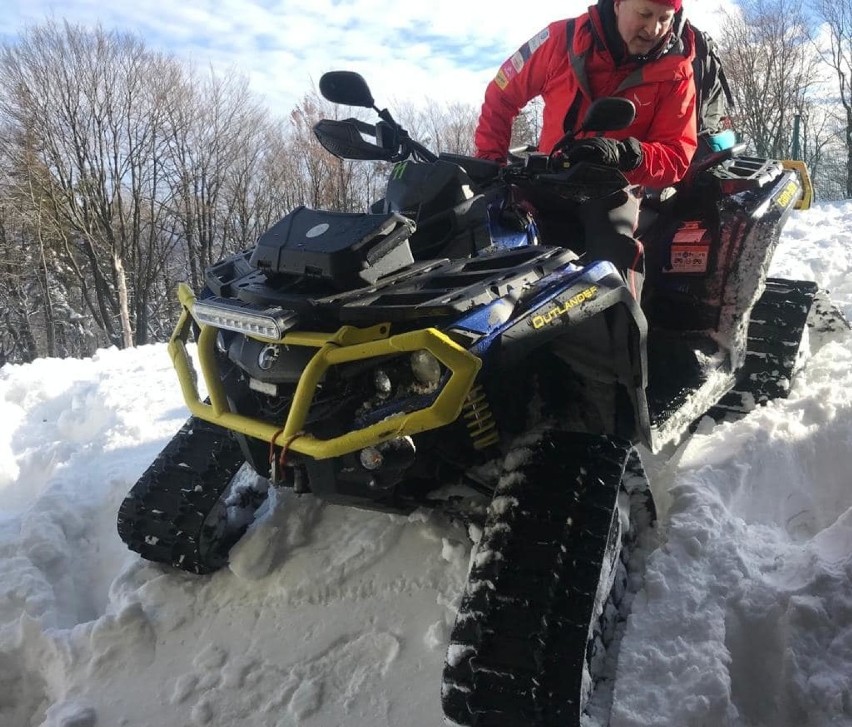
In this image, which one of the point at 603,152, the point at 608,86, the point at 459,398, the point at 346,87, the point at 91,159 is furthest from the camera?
the point at 91,159

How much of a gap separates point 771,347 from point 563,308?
8.00ft

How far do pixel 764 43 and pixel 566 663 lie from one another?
3065 centimetres

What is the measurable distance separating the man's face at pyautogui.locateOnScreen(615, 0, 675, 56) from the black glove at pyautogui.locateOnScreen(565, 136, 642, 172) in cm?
79

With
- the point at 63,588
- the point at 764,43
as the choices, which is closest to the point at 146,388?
the point at 63,588

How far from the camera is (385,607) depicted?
267 cm

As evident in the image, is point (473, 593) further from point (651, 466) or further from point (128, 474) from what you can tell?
point (128, 474)

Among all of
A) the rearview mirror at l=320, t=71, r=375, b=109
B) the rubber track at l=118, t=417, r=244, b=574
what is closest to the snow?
the rubber track at l=118, t=417, r=244, b=574

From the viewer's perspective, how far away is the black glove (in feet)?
7.30

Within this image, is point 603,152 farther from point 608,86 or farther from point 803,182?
point 803,182

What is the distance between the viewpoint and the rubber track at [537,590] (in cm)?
169

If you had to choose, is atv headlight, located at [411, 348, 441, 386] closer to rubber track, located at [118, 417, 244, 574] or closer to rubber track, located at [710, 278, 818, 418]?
rubber track, located at [118, 417, 244, 574]

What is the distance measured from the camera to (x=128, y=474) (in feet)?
12.5

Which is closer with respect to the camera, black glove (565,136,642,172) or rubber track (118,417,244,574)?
black glove (565,136,642,172)

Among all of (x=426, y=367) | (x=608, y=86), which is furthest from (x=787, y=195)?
(x=426, y=367)
